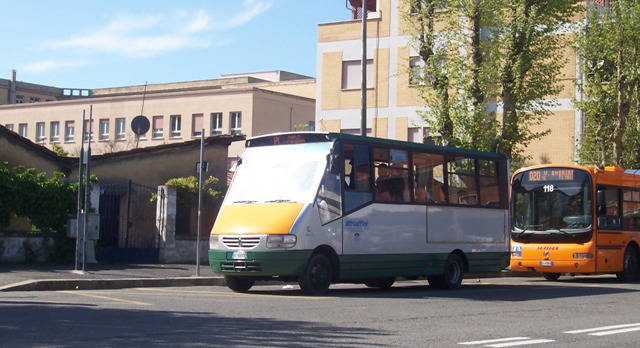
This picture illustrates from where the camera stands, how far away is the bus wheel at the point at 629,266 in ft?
82.4

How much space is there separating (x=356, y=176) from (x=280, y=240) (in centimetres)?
223

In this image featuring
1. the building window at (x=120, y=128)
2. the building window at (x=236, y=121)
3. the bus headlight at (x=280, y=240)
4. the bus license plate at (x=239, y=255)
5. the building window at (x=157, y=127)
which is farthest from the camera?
the building window at (x=120, y=128)

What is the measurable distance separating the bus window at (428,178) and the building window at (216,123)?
47333mm

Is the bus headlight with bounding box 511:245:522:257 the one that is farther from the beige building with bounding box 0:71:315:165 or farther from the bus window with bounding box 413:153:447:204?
the beige building with bounding box 0:71:315:165

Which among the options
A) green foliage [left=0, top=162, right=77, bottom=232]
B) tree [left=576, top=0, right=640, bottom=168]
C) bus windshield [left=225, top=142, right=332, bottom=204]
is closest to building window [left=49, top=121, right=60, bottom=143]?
tree [left=576, top=0, right=640, bottom=168]

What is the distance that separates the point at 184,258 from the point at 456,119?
32.1ft

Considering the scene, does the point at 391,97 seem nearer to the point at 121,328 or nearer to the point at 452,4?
the point at 452,4

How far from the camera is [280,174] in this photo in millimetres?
17594

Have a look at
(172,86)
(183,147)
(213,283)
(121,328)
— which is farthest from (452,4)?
(172,86)

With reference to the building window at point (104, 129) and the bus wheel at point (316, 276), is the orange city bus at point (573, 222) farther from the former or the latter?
the building window at point (104, 129)

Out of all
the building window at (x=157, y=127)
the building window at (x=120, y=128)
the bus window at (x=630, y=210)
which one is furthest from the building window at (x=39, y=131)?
the bus window at (x=630, y=210)

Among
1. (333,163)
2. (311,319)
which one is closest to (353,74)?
(333,163)

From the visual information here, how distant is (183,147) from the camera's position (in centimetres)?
3117

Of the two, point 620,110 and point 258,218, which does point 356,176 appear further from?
point 620,110
